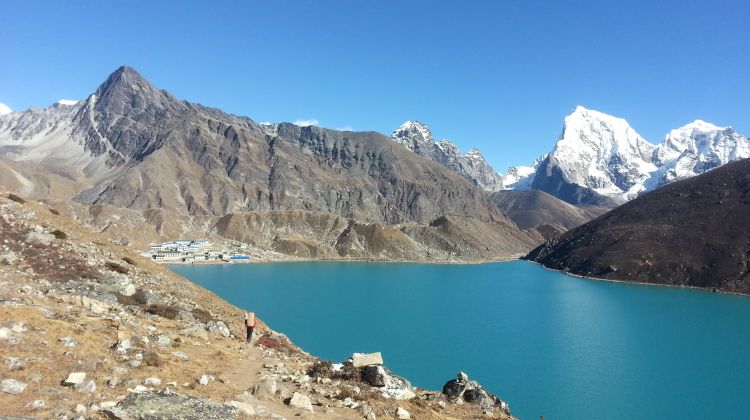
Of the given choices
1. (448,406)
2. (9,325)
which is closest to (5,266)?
(9,325)

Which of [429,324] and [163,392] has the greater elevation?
[163,392]

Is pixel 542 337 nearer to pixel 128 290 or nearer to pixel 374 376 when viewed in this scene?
pixel 128 290

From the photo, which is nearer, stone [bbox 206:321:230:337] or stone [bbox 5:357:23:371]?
stone [bbox 5:357:23:371]

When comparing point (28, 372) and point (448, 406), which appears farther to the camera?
point (448, 406)

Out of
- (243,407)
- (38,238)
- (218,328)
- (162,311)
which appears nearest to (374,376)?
(243,407)

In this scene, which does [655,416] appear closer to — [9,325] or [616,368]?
[616,368]

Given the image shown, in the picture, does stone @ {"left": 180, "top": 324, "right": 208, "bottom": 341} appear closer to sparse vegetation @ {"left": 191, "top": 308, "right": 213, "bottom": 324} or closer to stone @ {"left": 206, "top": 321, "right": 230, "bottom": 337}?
stone @ {"left": 206, "top": 321, "right": 230, "bottom": 337}

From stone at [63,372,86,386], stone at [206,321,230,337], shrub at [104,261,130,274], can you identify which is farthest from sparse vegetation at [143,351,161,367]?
shrub at [104,261,130,274]
